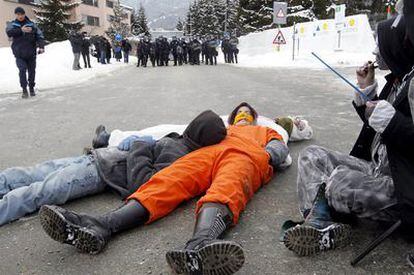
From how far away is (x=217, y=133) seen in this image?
314 centimetres

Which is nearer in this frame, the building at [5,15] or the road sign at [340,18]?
the road sign at [340,18]

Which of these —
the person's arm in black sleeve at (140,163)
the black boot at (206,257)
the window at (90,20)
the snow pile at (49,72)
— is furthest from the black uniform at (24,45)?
the window at (90,20)

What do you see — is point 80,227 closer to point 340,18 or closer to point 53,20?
point 340,18

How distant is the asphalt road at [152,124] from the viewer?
2.31m

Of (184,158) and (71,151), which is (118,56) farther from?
(184,158)

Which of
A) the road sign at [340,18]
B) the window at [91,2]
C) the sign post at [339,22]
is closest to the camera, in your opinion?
the road sign at [340,18]

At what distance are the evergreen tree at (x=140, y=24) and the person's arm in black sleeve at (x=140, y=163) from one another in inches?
3140

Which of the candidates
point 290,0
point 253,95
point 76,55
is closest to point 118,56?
point 76,55

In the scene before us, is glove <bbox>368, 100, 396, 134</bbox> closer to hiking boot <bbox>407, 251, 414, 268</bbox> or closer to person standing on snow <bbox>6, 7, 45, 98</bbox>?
hiking boot <bbox>407, 251, 414, 268</bbox>

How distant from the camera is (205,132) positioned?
124 inches

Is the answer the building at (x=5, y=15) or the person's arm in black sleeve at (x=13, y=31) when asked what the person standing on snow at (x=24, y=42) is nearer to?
the person's arm in black sleeve at (x=13, y=31)

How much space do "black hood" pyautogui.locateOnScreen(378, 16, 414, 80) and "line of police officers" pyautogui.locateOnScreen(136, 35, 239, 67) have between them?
23250 mm

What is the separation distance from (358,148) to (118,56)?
28.9 meters

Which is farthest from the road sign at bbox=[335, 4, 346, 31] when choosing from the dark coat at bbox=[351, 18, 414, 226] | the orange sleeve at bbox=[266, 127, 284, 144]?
the dark coat at bbox=[351, 18, 414, 226]
